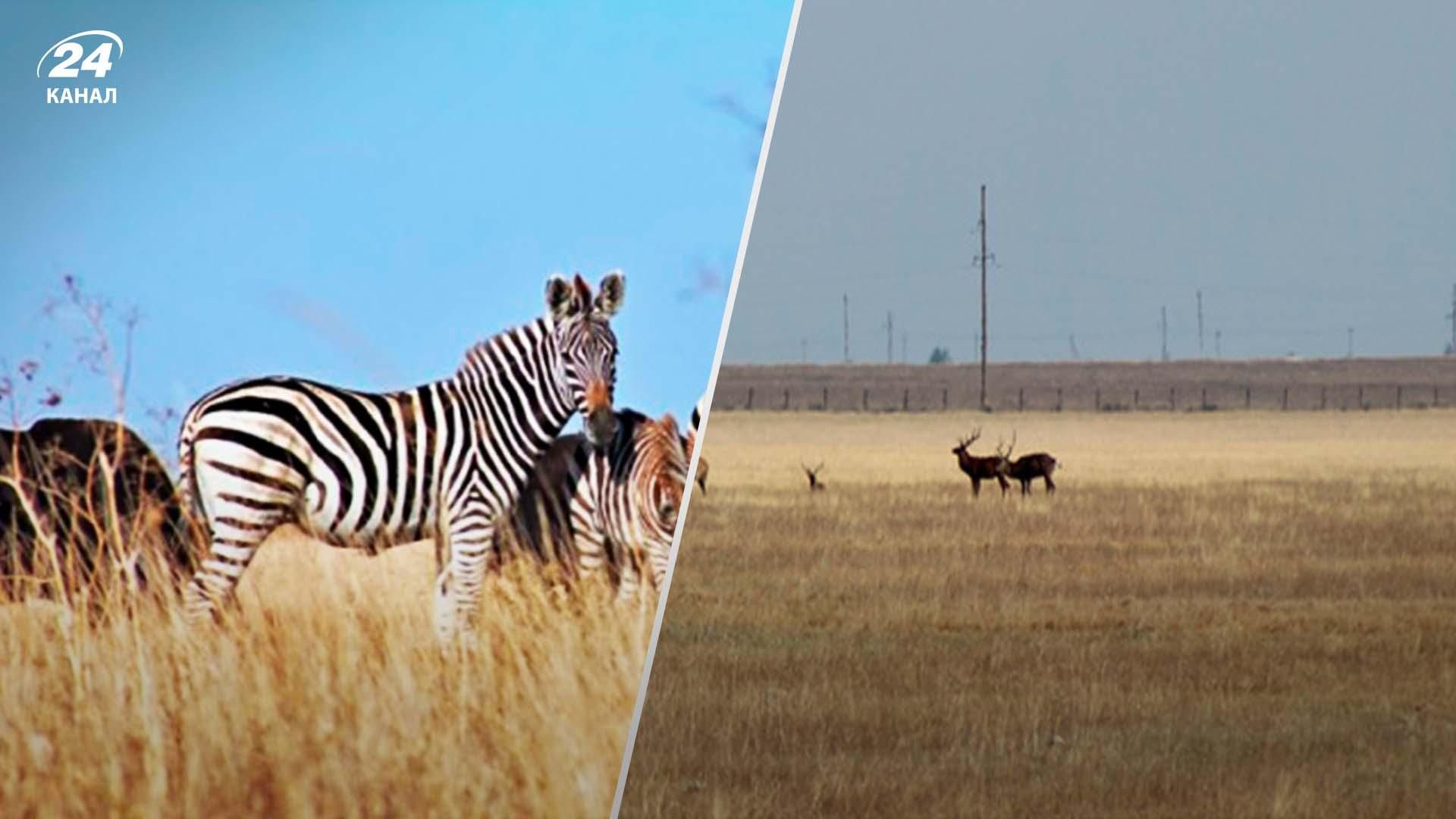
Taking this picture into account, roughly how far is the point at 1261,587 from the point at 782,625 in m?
4.33

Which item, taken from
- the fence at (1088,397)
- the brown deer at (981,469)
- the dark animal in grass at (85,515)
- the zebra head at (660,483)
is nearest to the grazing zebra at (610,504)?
the zebra head at (660,483)

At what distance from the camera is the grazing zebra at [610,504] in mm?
4984

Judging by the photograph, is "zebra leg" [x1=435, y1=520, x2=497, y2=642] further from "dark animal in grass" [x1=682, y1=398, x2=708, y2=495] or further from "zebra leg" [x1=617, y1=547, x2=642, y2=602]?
"dark animal in grass" [x1=682, y1=398, x2=708, y2=495]

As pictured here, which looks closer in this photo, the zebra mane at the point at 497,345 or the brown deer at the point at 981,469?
the zebra mane at the point at 497,345

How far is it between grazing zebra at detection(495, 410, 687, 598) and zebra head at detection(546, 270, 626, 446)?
1.8 inches

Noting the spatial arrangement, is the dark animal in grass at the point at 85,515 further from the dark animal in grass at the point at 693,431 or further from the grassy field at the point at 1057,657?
the grassy field at the point at 1057,657

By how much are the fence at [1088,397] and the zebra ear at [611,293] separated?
6133 cm

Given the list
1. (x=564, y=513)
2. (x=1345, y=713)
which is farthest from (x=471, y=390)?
(x=1345, y=713)

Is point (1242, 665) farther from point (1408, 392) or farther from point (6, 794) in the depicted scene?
point (1408, 392)

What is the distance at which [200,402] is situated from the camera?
209 inches

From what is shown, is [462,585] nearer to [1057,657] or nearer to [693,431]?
[693,431]

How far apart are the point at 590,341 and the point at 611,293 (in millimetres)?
101

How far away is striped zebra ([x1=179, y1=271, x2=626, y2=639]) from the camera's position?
5.22m

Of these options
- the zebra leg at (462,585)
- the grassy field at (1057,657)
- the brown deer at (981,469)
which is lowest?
the grassy field at (1057,657)
